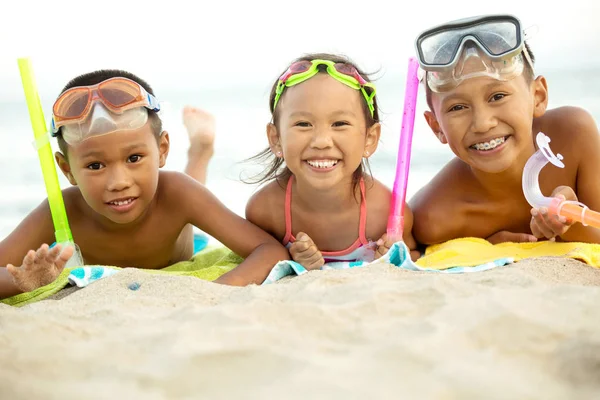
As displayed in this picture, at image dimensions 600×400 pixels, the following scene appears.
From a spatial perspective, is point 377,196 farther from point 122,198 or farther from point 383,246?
point 122,198

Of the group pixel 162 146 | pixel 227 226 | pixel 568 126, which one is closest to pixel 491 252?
pixel 568 126

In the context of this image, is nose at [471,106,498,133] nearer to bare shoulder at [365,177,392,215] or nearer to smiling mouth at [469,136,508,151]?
smiling mouth at [469,136,508,151]

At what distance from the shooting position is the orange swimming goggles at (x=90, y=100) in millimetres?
3354

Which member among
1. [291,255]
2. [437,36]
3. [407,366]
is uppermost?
[437,36]

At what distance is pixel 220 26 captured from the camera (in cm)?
1416

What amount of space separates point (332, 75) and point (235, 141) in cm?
613

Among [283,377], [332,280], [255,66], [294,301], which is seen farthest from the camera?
[255,66]

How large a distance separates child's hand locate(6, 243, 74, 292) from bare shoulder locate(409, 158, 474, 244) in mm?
1753

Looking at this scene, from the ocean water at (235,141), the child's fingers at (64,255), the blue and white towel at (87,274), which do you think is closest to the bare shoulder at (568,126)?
the blue and white towel at (87,274)

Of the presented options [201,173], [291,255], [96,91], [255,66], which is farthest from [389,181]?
[255,66]

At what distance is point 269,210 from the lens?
12.2 feet

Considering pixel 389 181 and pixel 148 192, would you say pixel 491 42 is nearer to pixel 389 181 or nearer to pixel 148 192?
pixel 148 192

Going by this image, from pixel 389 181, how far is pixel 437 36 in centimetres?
404

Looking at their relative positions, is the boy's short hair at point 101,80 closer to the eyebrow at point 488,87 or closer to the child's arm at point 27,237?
the child's arm at point 27,237
